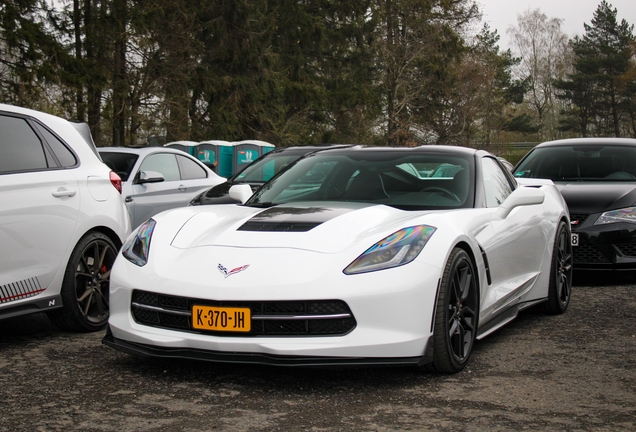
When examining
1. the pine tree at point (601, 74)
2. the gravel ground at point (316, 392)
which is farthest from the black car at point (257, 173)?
the pine tree at point (601, 74)

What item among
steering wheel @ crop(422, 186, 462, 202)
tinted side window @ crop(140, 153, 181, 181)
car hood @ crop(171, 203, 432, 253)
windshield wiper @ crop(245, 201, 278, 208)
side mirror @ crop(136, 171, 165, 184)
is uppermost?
tinted side window @ crop(140, 153, 181, 181)

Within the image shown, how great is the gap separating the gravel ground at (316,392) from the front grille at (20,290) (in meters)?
0.34

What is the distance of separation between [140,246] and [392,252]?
58.6 inches

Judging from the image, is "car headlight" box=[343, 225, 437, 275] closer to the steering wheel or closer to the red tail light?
the steering wheel

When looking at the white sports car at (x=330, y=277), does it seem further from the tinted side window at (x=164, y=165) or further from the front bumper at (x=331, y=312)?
the tinted side window at (x=164, y=165)

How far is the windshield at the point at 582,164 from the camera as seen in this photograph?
31.0 ft

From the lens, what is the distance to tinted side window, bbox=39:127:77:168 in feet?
19.1

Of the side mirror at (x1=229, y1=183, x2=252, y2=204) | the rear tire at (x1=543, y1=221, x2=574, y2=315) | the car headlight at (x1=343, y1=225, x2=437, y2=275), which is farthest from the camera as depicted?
the rear tire at (x1=543, y1=221, x2=574, y2=315)

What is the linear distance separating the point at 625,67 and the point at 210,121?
1544 inches

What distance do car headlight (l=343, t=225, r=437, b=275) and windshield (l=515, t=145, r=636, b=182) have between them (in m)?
5.51

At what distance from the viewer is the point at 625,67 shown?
59.7 metres

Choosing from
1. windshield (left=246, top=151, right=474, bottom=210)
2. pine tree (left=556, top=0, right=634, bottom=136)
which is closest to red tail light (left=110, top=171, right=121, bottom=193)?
windshield (left=246, top=151, right=474, bottom=210)

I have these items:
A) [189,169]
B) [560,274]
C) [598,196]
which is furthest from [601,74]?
[560,274]

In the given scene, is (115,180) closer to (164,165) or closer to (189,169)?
(164,165)
